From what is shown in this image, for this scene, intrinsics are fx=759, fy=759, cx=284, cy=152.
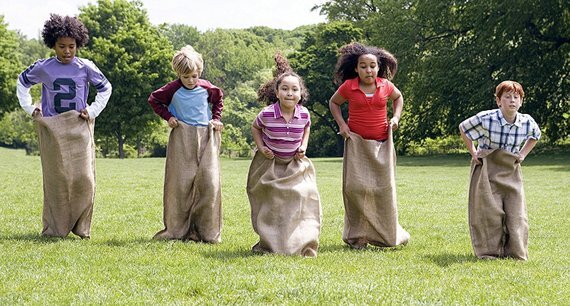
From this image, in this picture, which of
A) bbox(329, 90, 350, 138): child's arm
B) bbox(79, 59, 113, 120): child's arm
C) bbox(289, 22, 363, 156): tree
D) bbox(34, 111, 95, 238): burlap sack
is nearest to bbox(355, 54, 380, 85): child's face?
bbox(329, 90, 350, 138): child's arm

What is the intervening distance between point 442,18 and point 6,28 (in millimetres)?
37202

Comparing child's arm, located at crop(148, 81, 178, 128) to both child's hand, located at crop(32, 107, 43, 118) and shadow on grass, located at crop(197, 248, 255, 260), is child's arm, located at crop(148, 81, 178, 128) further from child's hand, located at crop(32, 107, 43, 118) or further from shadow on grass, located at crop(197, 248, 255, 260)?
shadow on grass, located at crop(197, 248, 255, 260)

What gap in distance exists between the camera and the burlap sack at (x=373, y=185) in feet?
27.2

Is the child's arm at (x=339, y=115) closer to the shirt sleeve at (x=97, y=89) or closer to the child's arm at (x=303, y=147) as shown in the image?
the child's arm at (x=303, y=147)

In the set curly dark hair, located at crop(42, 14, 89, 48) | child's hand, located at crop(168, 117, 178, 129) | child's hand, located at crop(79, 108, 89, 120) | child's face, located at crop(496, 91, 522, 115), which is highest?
curly dark hair, located at crop(42, 14, 89, 48)

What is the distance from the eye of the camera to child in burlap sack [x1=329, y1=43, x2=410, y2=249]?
8266 millimetres

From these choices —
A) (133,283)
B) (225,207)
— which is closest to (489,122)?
(133,283)

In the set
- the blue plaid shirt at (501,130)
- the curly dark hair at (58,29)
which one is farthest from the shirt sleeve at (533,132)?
the curly dark hair at (58,29)

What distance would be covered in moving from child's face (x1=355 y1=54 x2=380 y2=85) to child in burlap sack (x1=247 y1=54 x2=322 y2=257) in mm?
672

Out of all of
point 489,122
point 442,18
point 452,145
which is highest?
point 442,18

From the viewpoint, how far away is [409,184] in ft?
64.0

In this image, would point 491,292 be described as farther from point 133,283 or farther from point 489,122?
point 133,283

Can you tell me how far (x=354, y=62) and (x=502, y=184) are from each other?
6.81ft

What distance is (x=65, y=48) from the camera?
28.4 feet
